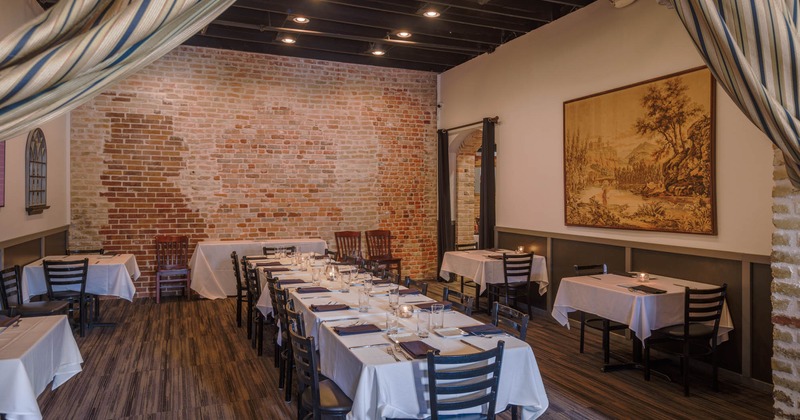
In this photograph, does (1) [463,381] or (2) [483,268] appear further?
(2) [483,268]

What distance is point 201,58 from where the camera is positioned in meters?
8.48

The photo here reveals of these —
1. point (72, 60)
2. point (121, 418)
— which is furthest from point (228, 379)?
point (72, 60)

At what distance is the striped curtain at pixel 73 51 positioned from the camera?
845 millimetres

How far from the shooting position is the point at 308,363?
9.77 feet

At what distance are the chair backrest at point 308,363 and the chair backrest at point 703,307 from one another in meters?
3.01

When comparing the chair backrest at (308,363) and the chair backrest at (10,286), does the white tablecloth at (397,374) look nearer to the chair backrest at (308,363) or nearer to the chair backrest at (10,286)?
the chair backrest at (308,363)

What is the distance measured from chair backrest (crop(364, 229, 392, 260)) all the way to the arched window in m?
4.78

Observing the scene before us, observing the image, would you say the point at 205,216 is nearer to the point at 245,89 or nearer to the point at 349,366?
the point at 245,89

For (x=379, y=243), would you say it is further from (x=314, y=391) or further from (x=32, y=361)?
(x=32, y=361)

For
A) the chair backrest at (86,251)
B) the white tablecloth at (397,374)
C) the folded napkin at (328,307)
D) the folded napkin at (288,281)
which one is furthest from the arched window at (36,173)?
the white tablecloth at (397,374)

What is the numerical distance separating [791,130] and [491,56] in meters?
7.19

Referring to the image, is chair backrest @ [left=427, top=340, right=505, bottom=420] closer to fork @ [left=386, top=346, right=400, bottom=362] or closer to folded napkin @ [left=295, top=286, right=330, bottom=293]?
fork @ [left=386, top=346, right=400, bottom=362]

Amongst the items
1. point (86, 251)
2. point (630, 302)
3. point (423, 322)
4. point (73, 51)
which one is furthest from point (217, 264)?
point (73, 51)

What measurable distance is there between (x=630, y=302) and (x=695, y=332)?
1.81ft
